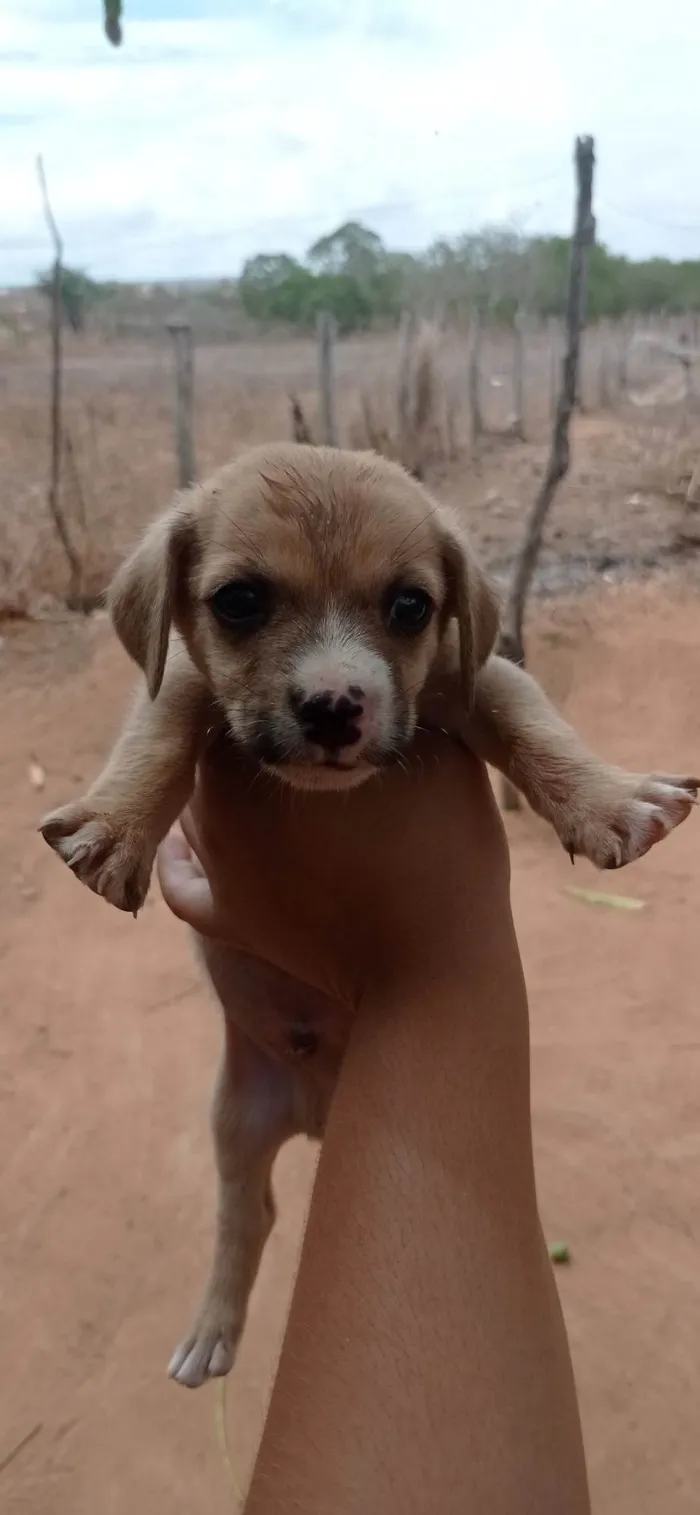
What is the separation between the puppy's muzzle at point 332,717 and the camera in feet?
4.90

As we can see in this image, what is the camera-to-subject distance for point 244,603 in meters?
1.68

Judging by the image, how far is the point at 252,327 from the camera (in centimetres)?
545

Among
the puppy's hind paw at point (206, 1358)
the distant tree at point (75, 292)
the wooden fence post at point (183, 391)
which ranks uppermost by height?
the distant tree at point (75, 292)

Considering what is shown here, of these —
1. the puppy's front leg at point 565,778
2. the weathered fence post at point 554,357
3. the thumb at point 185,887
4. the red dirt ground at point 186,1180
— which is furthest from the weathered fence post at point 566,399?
the puppy's front leg at point 565,778

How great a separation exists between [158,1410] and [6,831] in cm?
267

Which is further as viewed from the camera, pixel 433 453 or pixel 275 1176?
pixel 433 453

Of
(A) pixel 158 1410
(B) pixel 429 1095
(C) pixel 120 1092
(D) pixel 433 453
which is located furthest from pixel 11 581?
(B) pixel 429 1095

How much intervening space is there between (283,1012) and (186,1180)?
1166mm

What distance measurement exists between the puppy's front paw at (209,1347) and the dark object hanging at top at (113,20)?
4.58 m

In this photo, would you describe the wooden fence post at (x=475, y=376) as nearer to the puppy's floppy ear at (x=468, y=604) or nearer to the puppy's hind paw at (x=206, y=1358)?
the puppy's floppy ear at (x=468, y=604)

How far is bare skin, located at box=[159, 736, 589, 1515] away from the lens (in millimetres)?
1157

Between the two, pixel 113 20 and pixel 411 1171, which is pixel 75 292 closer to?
pixel 113 20

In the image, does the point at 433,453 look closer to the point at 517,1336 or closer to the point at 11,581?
the point at 11,581

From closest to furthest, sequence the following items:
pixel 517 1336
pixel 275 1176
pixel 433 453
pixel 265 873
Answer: pixel 517 1336, pixel 265 873, pixel 275 1176, pixel 433 453
